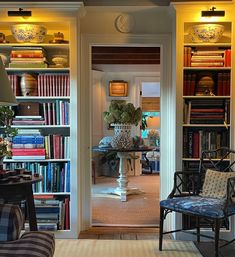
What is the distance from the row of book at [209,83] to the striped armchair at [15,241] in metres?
2.29

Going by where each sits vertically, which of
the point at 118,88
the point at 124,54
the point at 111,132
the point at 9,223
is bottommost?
the point at 9,223

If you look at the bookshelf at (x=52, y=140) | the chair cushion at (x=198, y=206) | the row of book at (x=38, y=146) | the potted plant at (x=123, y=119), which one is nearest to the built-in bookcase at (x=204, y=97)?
the chair cushion at (x=198, y=206)

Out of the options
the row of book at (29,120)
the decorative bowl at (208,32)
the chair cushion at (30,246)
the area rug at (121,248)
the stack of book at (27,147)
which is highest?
the decorative bowl at (208,32)

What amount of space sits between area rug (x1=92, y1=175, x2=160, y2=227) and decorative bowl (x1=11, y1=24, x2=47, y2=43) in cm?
219

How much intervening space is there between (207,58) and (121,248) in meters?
2.07

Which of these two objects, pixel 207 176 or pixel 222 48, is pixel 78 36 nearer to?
pixel 222 48

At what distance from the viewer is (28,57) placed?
12.2 feet

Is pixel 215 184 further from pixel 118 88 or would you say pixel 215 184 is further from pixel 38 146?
pixel 118 88

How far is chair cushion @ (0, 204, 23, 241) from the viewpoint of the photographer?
192 centimetres

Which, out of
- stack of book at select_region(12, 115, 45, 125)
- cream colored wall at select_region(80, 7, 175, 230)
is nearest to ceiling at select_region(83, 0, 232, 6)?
cream colored wall at select_region(80, 7, 175, 230)

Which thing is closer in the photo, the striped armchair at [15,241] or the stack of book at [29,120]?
the striped armchair at [15,241]

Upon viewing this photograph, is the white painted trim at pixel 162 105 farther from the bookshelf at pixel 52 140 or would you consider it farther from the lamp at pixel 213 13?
the lamp at pixel 213 13

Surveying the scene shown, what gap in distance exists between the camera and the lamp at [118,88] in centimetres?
762

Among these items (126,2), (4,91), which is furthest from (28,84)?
(126,2)
